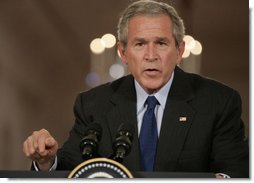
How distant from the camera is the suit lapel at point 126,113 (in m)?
2.76

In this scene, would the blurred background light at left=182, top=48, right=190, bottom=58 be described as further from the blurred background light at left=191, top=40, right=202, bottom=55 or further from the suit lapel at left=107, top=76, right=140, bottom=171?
the suit lapel at left=107, top=76, right=140, bottom=171

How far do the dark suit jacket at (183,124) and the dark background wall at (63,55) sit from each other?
0.19ft

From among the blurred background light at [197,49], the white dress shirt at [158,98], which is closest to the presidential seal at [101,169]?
the white dress shirt at [158,98]

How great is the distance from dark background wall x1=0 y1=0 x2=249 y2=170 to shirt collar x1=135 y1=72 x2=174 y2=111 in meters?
0.19

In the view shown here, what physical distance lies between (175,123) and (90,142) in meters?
0.50

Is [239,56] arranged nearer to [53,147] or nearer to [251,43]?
[251,43]

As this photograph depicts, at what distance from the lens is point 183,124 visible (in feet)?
9.21

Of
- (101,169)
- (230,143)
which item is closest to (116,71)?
(101,169)

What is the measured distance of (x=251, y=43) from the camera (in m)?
2.84

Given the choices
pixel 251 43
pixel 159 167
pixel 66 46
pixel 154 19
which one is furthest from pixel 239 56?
pixel 66 46

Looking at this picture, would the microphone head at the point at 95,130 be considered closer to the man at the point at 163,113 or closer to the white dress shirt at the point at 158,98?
the man at the point at 163,113

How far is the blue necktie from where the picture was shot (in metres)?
2.78

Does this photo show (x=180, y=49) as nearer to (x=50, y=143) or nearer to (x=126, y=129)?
(x=126, y=129)

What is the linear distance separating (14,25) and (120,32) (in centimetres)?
52
